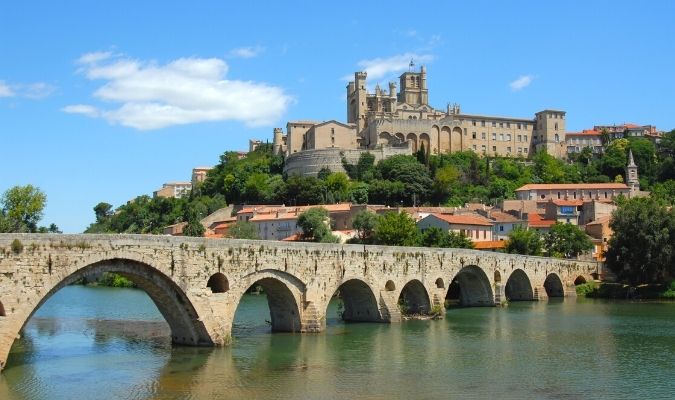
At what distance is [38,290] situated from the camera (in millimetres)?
23062

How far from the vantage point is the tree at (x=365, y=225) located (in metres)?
73.3

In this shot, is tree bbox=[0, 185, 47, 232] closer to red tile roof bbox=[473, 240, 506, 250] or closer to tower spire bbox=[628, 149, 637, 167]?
red tile roof bbox=[473, 240, 506, 250]

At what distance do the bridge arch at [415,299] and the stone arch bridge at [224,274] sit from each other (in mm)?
62

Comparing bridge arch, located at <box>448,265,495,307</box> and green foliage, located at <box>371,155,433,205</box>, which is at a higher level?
green foliage, located at <box>371,155,433,205</box>


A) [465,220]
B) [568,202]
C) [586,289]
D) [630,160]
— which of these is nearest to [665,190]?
[630,160]

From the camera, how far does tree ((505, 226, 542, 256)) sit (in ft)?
211

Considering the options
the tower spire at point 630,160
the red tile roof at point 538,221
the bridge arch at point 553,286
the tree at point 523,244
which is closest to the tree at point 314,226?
the tree at point 523,244

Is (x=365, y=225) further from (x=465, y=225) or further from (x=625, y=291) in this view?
(x=625, y=291)

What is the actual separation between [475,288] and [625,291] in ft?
53.8

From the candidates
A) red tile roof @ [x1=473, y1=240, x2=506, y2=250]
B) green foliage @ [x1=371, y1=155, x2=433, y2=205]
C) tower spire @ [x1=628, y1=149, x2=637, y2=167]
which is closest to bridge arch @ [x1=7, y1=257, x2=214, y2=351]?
red tile roof @ [x1=473, y1=240, x2=506, y2=250]

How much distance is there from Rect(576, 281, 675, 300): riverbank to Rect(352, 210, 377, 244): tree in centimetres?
2008

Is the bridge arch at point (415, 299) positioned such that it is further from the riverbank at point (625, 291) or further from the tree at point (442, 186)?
the tree at point (442, 186)

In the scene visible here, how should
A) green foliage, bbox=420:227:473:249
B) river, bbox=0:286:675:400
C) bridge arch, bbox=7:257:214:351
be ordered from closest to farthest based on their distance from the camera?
river, bbox=0:286:675:400 < bridge arch, bbox=7:257:214:351 < green foliage, bbox=420:227:473:249

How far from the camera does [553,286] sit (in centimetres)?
6269
